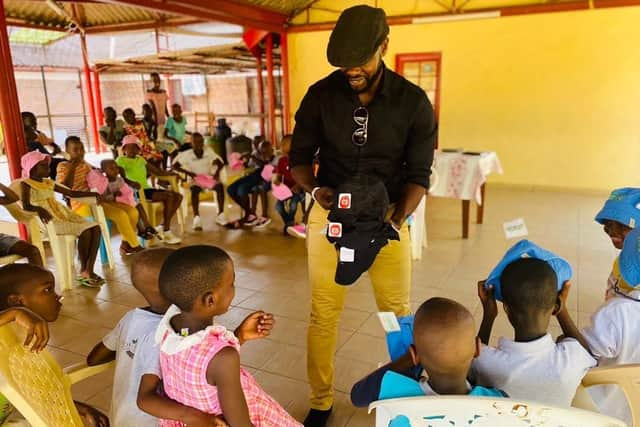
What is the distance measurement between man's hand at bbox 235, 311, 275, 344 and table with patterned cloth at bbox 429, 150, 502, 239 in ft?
11.1

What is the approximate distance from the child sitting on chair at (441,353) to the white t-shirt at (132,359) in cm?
61

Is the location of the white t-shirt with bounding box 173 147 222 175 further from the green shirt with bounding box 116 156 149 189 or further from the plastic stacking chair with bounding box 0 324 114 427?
the plastic stacking chair with bounding box 0 324 114 427

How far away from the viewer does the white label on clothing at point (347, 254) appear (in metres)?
1.50

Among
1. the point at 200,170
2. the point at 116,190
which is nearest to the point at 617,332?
the point at 116,190

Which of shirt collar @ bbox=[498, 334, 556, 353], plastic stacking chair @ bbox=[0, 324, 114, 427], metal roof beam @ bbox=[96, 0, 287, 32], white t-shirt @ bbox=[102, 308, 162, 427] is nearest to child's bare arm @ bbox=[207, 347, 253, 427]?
white t-shirt @ bbox=[102, 308, 162, 427]

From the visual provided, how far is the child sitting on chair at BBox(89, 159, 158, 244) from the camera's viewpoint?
3705 millimetres

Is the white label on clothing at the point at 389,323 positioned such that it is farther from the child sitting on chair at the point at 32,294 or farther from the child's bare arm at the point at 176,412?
the child sitting on chair at the point at 32,294

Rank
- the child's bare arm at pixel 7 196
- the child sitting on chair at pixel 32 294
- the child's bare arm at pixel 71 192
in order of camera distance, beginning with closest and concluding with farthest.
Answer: the child sitting on chair at pixel 32 294 → the child's bare arm at pixel 7 196 → the child's bare arm at pixel 71 192

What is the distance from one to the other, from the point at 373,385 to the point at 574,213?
188 inches

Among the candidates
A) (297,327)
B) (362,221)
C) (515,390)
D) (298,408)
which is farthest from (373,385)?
(297,327)

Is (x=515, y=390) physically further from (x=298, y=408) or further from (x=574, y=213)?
(x=574, y=213)

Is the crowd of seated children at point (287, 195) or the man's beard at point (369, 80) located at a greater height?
the man's beard at point (369, 80)

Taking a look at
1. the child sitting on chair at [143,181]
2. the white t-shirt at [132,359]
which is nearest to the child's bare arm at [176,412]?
the white t-shirt at [132,359]

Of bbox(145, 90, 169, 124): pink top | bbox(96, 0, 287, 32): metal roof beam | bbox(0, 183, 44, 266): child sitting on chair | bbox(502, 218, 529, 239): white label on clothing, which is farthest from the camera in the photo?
bbox(145, 90, 169, 124): pink top
